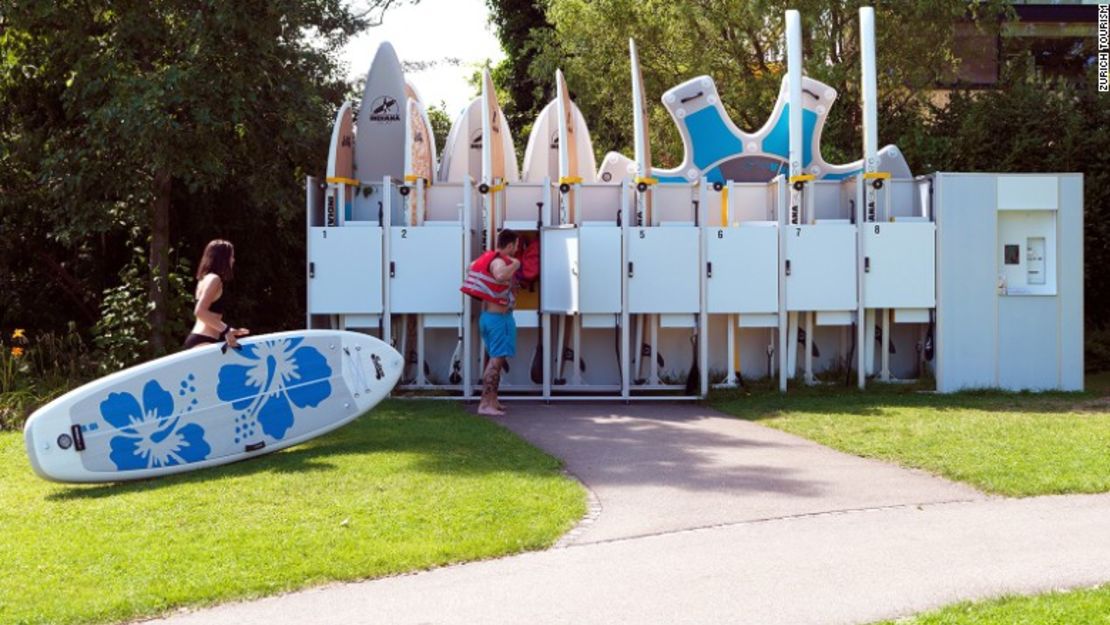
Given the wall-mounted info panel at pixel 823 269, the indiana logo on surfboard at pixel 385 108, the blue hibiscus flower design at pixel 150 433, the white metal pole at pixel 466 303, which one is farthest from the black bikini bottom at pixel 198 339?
the wall-mounted info panel at pixel 823 269

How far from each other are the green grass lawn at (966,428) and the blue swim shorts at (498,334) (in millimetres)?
2424

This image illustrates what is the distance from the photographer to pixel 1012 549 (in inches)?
256

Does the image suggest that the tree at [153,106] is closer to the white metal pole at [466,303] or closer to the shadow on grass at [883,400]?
the white metal pole at [466,303]

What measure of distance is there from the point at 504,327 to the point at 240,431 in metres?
3.51

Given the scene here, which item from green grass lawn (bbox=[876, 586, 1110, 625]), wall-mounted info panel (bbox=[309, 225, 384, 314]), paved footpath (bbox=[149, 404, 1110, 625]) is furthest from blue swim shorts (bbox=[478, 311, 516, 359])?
green grass lawn (bbox=[876, 586, 1110, 625])

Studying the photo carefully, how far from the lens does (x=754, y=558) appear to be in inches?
253

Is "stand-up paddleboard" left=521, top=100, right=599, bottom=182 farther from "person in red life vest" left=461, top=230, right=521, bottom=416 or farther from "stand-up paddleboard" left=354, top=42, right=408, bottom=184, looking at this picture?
"person in red life vest" left=461, top=230, right=521, bottom=416

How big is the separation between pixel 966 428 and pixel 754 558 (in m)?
5.18

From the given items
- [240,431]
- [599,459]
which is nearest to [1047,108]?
[599,459]

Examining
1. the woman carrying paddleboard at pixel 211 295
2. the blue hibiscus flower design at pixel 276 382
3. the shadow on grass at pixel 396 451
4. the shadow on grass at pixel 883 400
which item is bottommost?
the shadow on grass at pixel 396 451

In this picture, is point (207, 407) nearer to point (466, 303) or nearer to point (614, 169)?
point (466, 303)

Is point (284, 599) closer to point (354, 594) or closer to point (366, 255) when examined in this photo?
point (354, 594)

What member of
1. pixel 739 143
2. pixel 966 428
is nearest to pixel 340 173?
pixel 739 143

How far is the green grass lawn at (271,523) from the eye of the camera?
19.7ft
